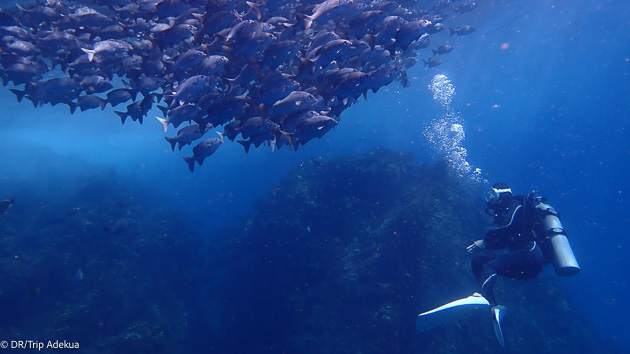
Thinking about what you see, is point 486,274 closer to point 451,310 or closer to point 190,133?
point 451,310

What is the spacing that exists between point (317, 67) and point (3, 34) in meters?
11.1

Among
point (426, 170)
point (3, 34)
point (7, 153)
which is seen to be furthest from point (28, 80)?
point (7, 153)

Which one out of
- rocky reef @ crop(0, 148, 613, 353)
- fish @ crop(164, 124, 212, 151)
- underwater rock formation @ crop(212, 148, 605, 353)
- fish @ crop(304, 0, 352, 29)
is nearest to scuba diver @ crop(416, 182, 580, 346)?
underwater rock formation @ crop(212, 148, 605, 353)

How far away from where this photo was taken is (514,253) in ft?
24.2

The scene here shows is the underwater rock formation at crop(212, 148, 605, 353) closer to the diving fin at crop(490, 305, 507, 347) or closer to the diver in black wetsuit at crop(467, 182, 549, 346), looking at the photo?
the diving fin at crop(490, 305, 507, 347)

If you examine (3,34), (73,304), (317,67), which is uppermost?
(3,34)

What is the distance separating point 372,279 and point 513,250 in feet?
21.0

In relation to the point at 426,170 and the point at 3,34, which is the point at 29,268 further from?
the point at 426,170

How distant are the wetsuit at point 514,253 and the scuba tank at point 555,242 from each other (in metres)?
0.21

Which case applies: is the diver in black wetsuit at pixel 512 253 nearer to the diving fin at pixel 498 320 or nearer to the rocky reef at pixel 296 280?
the diving fin at pixel 498 320

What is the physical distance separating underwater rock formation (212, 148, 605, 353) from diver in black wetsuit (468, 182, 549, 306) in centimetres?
523

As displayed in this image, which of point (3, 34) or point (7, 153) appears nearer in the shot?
point (3, 34)

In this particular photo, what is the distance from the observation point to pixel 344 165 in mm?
22156

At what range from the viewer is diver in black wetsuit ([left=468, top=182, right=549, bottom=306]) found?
23.7 feet
